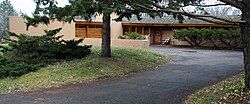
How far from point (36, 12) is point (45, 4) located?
1.63ft

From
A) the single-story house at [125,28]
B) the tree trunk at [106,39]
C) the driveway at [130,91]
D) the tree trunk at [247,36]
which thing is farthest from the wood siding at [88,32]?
the tree trunk at [247,36]

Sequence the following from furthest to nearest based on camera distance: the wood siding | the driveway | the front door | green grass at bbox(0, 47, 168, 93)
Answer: the front door
the wood siding
green grass at bbox(0, 47, 168, 93)
the driveway

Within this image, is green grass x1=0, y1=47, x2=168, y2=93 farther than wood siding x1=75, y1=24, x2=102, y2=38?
No

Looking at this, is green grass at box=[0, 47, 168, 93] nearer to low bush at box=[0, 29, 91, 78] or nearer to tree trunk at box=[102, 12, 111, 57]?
tree trunk at box=[102, 12, 111, 57]

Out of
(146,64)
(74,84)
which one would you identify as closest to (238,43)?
(146,64)

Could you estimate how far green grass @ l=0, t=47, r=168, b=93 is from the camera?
508 inches

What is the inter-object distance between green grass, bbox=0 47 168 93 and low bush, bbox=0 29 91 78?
1.42 feet

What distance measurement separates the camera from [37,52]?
1656 centimetres

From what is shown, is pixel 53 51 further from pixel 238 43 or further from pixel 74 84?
pixel 238 43

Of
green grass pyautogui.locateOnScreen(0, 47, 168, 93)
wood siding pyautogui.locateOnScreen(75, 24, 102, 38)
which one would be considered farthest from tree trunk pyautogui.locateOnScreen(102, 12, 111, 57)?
wood siding pyautogui.locateOnScreen(75, 24, 102, 38)

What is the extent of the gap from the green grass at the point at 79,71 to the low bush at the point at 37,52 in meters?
0.43

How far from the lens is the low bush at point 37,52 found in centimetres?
1508

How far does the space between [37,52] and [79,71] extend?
3099 mm

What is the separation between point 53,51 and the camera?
16219 millimetres
